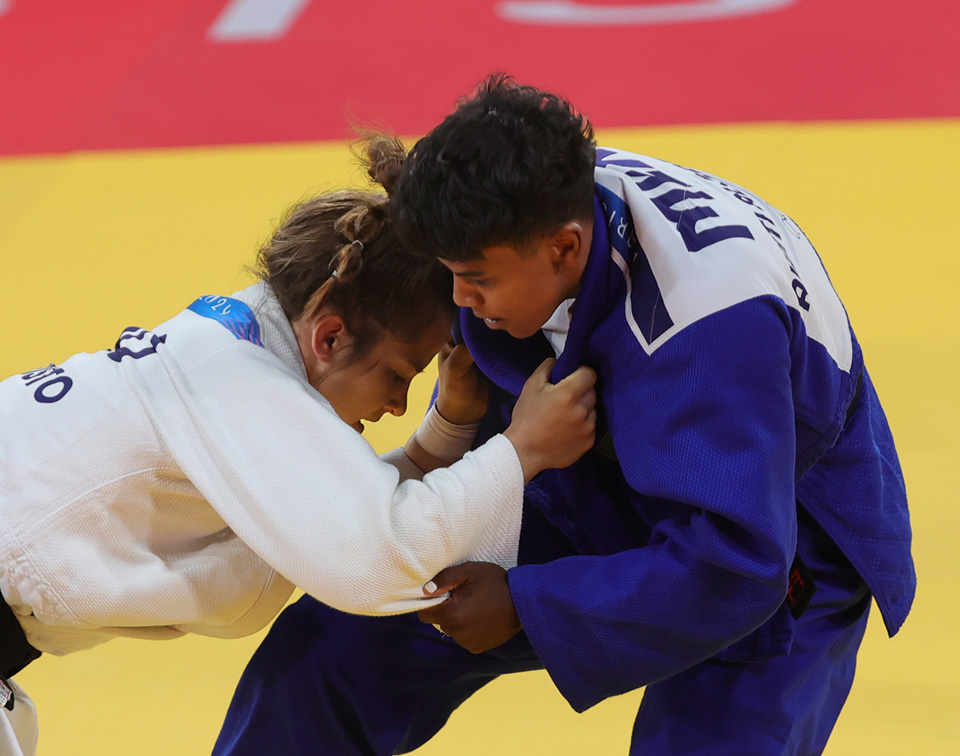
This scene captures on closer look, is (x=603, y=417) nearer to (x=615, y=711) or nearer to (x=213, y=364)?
(x=213, y=364)

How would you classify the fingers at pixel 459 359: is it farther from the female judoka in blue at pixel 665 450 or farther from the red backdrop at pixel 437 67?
the red backdrop at pixel 437 67

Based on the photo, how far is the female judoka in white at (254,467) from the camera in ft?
5.43

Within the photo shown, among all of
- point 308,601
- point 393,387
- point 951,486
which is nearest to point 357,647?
point 308,601

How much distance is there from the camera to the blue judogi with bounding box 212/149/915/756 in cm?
154

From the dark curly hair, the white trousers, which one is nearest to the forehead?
the dark curly hair

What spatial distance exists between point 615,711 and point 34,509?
1435mm

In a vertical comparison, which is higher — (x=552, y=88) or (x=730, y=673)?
(x=552, y=88)

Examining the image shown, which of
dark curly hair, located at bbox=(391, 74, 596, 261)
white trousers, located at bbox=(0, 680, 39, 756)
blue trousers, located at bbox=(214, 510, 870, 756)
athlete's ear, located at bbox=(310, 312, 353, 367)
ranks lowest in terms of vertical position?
blue trousers, located at bbox=(214, 510, 870, 756)

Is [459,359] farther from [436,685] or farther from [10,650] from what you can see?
[10,650]

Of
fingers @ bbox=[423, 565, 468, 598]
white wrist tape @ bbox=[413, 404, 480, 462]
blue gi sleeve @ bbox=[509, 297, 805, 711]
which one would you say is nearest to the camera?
blue gi sleeve @ bbox=[509, 297, 805, 711]

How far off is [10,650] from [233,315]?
624mm

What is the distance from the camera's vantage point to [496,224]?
1572mm

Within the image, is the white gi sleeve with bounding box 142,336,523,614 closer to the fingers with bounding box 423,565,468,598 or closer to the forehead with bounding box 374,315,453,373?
the fingers with bounding box 423,565,468,598

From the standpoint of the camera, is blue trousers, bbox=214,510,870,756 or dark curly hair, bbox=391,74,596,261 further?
blue trousers, bbox=214,510,870,756
